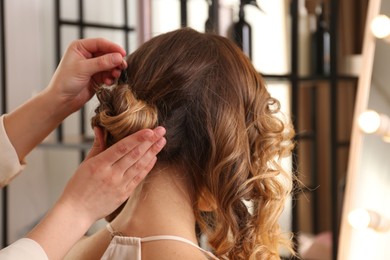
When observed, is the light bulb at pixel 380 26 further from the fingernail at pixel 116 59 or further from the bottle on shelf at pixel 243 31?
the bottle on shelf at pixel 243 31

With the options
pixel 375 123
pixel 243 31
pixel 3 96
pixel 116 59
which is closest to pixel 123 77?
pixel 116 59

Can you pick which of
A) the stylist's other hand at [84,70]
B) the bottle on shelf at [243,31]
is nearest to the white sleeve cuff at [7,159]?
the stylist's other hand at [84,70]

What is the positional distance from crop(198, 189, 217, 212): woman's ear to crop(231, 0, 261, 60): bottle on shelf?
1.22 metres

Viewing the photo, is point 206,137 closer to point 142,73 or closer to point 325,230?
point 142,73

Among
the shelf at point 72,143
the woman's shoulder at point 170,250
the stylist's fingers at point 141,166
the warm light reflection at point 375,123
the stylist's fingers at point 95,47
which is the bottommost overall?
the shelf at point 72,143

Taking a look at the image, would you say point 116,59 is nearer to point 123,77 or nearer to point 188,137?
point 123,77

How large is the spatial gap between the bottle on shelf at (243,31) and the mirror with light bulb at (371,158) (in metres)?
0.86

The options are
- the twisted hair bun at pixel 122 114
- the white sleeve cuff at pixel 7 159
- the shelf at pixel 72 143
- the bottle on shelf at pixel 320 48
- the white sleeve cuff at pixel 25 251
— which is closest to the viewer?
the white sleeve cuff at pixel 25 251

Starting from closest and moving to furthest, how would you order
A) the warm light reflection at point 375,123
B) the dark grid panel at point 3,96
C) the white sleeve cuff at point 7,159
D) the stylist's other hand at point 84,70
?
1. the stylist's other hand at point 84,70
2. the white sleeve cuff at point 7,159
3. the warm light reflection at point 375,123
4. the dark grid panel at point 3,96

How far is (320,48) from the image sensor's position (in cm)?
274

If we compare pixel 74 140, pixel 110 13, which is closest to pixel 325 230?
pixel 74 140

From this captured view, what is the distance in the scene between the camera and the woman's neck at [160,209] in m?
1.05

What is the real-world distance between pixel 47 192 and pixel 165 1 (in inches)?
55.1

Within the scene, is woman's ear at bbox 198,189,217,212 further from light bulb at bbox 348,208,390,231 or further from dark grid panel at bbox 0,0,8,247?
dark grid panel at bbox 0,0,8,247
